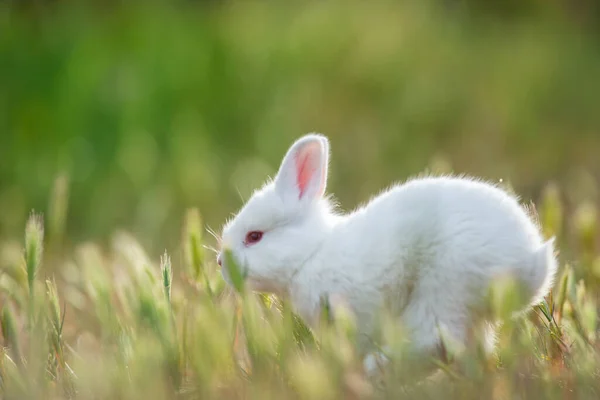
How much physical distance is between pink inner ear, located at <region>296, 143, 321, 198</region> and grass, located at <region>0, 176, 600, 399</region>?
47 cm

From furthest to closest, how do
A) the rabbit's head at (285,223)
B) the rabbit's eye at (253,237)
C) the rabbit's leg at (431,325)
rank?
the rabbit's eye at (253,237), the rabbit's head at (285,223), the rabbit's leg at (431,325)

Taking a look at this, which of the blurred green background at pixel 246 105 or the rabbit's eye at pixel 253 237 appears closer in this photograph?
the rabbit's eye at pixel 253 237

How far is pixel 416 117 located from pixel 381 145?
0.51 meters

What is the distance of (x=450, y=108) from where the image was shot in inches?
277

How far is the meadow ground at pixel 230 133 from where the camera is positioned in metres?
2.54

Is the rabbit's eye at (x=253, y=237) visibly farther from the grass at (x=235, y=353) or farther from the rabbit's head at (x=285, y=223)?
the grass at (x=235, y=353)

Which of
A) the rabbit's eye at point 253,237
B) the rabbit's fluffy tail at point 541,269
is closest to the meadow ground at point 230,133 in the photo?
the rabbit's fluffy tail at point 541,269

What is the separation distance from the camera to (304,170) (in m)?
3.01

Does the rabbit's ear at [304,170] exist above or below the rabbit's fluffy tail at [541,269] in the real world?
above

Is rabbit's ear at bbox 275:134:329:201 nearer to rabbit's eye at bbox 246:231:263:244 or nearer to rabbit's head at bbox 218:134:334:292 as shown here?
rabbit's head at bbox 218:134:334:292

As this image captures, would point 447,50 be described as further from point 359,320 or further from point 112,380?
point 112,380

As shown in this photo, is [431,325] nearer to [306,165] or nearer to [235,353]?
[235,353]

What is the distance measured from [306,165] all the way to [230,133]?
3.70 meters

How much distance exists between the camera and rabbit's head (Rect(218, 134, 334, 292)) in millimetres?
2866
